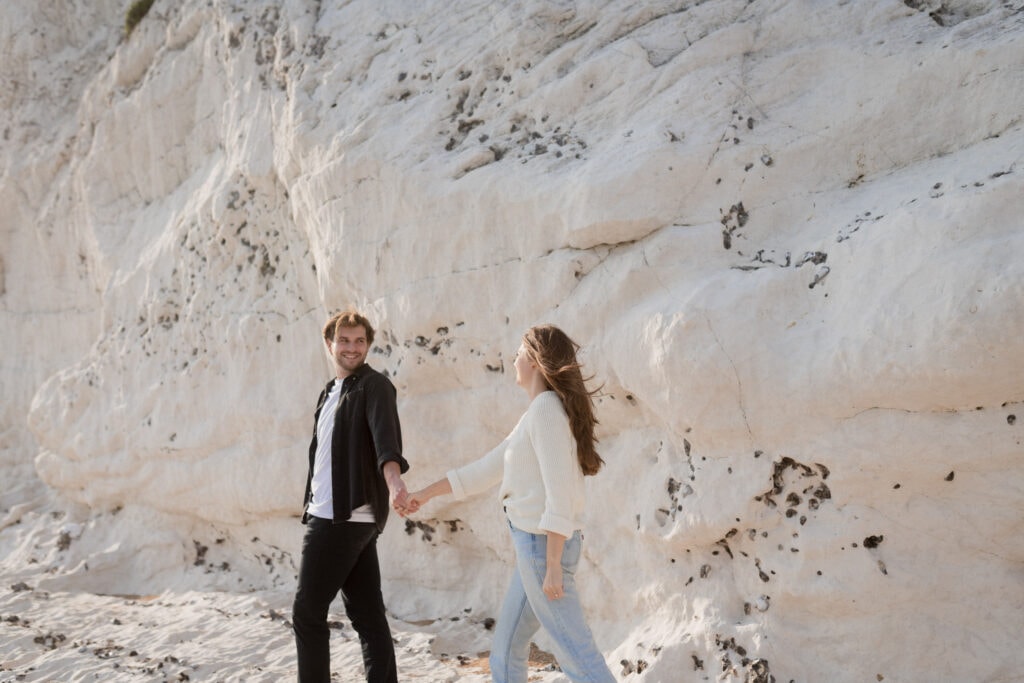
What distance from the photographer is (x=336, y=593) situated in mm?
3574

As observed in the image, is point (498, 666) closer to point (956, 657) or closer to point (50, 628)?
point (956, 657)

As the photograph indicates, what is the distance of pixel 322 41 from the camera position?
252 inches

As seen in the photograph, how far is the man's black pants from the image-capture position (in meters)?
3.54

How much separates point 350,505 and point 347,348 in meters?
0.64

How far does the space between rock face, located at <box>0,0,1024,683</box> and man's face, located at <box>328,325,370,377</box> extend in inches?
45.1

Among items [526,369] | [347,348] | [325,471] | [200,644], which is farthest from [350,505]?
[200,644]

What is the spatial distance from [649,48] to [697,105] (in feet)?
1.92

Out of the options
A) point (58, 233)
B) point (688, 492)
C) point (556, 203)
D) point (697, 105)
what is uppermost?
point (58, 233)

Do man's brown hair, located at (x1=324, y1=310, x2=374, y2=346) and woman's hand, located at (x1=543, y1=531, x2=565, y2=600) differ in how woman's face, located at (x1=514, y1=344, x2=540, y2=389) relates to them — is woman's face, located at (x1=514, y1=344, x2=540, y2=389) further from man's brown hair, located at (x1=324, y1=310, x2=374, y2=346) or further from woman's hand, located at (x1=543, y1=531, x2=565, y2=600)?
man's brown hair, located at (x1=324, y1=310, x2=374, y2=346)

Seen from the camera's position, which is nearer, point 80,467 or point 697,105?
point 697,105

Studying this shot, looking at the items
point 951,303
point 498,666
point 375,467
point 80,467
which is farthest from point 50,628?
point 951,303

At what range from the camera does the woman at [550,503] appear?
2.89m

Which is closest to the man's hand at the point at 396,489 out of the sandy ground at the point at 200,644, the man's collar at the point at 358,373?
the man's collar at the point at 358,373

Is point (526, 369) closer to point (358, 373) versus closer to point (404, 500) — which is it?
point (404, 500)
